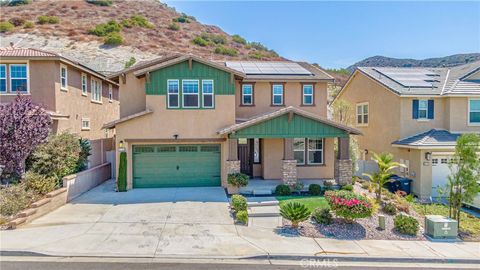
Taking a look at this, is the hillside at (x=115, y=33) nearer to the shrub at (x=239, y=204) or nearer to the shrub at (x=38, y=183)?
the shrub at (x=38, y=183)

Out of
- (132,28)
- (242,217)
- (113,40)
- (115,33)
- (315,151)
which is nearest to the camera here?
(242,217)

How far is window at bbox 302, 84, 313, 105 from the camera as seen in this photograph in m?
19.0

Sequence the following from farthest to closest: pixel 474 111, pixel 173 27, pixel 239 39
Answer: pixel 239 39 < pixel 173 27 < pixel 474 111

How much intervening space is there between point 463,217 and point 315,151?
25.2 feet

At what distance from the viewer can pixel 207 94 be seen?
16.6 metres

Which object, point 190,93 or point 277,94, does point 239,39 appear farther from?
point 190,93

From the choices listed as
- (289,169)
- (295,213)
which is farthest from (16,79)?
(295,213)

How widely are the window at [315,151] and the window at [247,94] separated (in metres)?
4.43

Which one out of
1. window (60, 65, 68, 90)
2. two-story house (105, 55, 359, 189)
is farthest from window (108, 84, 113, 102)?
two-story house (105, 55, 359, 189)

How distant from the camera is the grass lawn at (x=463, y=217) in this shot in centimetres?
1216

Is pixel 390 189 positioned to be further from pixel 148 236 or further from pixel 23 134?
pixel 23 134

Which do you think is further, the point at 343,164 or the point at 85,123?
the point at 85,123

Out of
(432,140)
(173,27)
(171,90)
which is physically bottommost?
(432,140)

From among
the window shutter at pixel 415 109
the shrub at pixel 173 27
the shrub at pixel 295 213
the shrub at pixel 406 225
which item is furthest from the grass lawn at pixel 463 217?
the shrub at pixel 173 27
